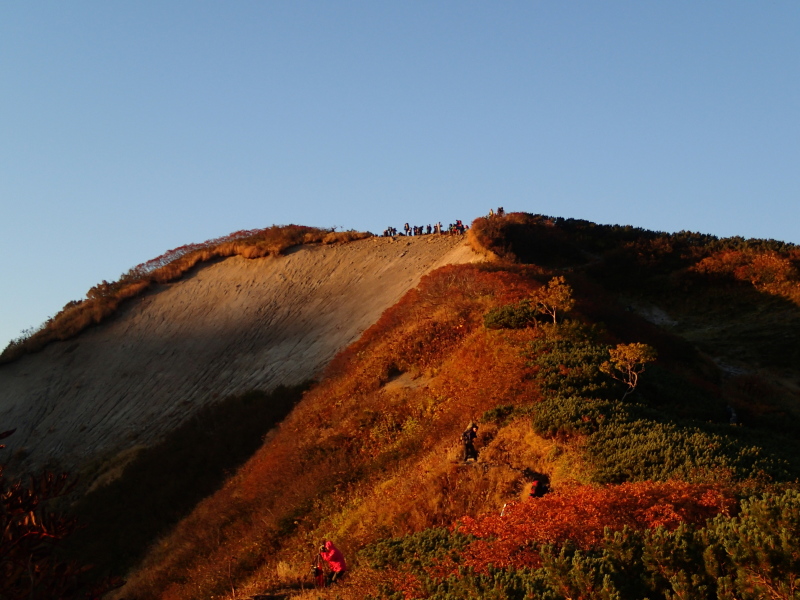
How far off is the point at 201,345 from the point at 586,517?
104 feet

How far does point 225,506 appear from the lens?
21766 mm

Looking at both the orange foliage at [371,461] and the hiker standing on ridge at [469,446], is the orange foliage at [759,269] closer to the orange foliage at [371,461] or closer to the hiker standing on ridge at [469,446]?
the orange foliage at [371,461]

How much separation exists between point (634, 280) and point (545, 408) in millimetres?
23725

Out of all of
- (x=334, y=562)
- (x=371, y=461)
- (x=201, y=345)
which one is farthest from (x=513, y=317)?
(x=201, y=345)

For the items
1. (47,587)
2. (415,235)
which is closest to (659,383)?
(47,587)

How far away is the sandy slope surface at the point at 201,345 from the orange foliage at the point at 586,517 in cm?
2075

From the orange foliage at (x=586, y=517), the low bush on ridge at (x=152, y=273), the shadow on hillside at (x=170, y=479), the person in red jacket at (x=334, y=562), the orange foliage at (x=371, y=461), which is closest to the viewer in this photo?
the orange foliage at (x=586, y=517)

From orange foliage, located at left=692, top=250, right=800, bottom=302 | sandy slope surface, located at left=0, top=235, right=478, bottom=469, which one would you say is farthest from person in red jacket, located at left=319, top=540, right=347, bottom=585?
orange foliage, located at left=692, top=250, right=800, bottom=302

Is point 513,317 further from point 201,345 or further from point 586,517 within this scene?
point 201,345

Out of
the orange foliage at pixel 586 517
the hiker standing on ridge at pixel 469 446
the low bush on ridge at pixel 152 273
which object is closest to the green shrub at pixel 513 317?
the hiker standing on ridge at pixel 469 446

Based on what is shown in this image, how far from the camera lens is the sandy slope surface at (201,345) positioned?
34938 millimetres

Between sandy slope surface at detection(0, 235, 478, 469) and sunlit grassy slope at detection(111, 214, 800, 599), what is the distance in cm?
538

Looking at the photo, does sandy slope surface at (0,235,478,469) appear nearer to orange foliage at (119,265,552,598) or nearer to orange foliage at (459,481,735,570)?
orange foliage at (119,265,552,598)

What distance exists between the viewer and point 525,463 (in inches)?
621
